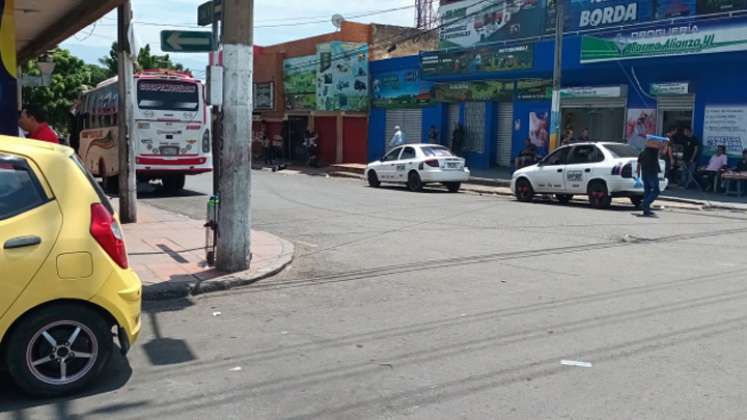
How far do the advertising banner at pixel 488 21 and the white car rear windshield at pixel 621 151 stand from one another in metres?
12.4

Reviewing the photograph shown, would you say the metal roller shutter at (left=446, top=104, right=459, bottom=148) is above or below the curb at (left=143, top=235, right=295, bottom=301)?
above

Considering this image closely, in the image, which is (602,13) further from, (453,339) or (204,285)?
(453,339)

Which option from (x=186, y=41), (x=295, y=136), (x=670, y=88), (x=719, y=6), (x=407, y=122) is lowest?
(x=295, y=136)

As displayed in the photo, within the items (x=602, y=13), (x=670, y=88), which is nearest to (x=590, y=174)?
(x=670, y=88)

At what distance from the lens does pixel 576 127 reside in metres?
25.1

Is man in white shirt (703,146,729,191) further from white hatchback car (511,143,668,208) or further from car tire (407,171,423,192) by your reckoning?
car tire (407,171,423,192)

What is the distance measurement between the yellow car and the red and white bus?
47.0 ft

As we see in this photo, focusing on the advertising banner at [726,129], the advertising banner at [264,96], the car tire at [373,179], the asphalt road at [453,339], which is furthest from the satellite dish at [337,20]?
the asphalt road at [453,339]

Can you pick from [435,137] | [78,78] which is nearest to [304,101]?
[435,137]

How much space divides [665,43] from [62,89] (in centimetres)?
3964

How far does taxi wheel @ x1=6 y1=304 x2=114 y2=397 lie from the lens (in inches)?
181

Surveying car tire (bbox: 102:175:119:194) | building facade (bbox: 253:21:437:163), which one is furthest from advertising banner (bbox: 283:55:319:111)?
car tire (bbox: 102:175:119:194)

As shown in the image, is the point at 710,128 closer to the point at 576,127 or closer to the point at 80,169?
the point at 576,127

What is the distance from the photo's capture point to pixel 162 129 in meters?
19.3
